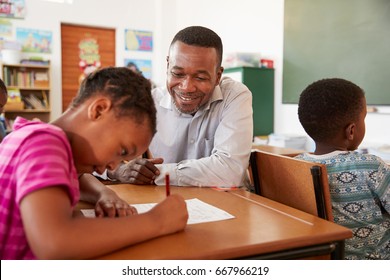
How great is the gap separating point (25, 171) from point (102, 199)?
1.28 ft

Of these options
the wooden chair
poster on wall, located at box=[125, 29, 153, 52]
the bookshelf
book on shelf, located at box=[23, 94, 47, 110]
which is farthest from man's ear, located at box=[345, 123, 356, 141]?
poster on wall, located at box=[125, 29, 153, 52]

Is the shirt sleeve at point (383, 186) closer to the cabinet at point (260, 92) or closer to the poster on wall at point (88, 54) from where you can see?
the cabinet at point (260, 92)

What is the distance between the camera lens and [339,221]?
4.40 ft

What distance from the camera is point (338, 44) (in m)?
3.78

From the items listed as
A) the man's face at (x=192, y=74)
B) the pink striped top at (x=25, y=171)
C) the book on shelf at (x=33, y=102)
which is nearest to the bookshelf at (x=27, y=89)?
the book on shelf at (x=33, y=102)

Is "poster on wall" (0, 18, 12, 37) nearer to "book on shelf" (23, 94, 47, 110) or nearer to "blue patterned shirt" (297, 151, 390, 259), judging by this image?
"book on shelf" (23, 94, 47, 110)

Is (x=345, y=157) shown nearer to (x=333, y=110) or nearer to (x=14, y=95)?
(x=333, y=110)

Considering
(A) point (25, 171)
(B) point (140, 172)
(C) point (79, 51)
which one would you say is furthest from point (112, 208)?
(C) point (79, 51)

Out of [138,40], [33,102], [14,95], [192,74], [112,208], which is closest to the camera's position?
[112,208]

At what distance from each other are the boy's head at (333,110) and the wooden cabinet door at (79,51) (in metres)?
5.47

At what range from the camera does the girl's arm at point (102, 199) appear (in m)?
0.99

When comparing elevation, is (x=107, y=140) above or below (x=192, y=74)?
below

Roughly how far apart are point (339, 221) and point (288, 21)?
346cm
